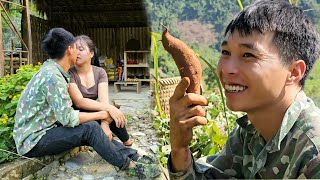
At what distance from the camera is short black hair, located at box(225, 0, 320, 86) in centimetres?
71

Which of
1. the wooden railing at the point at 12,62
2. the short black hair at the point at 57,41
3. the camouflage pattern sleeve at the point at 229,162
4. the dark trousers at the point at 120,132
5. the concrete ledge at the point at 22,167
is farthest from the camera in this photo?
the wooden railing at the point at 12,62

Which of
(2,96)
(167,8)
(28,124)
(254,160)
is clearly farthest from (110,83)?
(167,8)

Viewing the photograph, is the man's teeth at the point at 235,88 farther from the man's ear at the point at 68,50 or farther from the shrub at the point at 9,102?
the shrub at the point at 9,102

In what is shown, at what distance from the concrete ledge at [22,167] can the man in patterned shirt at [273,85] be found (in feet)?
4.24

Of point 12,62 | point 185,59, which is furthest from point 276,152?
point 12,62

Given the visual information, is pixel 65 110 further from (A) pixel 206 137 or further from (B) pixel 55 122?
(A) pixel 206 137

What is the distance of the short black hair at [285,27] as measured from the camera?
2.33ft

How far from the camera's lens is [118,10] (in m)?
2.28

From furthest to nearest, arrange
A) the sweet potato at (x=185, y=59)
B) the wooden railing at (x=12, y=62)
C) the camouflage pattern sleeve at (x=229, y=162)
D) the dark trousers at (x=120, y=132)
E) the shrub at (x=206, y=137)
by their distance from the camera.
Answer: the wooden railing at (x=12, y=62) < the dark trousers at (x=120, y=132) < the shrub at (x=206, y=137) < the camouflage pattern sleeve at (x=229, y=162) < the sweet potato at (x=185, y=59)

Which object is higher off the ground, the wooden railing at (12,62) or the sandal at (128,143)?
the wooden railing at (12,62)

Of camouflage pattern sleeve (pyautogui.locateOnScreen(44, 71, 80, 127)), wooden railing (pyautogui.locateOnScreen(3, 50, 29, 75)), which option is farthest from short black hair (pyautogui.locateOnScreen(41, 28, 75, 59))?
wooden railing (pyautogui.locateOnScreen(3, 50, 29, 75))

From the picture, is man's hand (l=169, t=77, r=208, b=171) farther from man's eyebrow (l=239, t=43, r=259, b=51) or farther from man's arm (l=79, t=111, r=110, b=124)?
man's arm (l=79, t=111, r=110, b=124)

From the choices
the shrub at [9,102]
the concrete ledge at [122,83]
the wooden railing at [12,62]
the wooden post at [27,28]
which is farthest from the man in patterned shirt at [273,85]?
the wooden railing at [12,62]

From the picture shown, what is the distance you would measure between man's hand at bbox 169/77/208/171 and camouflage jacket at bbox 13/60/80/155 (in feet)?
4.03
